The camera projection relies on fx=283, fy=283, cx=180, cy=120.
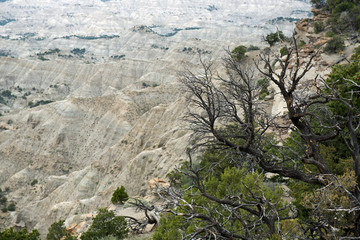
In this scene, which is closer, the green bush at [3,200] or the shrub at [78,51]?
the green bush at [3,200]

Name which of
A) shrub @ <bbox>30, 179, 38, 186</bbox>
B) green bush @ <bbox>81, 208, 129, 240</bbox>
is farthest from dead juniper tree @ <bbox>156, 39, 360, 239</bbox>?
shrub @ <bbox>30, 179, 38, 186</bbox>

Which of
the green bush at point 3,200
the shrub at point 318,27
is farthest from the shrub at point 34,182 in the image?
the shrub at point 318,27

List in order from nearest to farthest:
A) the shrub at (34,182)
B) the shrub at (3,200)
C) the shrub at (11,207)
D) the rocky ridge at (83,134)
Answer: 1. the rocky ridge at (83,134)
2. the shrub at (11,207)
3. the shrub at (3,200)
4. the shrub at (34,182)

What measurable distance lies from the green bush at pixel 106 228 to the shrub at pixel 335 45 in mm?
24443

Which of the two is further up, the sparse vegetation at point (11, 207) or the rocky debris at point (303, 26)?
the rocky debris at point (303, 26)

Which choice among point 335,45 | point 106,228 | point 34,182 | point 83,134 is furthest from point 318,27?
point 34,182

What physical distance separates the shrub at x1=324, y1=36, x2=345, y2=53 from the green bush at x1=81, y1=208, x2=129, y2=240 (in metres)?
24.4

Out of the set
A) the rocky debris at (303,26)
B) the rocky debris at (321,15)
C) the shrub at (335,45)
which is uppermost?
the rocky debris at (321,15)

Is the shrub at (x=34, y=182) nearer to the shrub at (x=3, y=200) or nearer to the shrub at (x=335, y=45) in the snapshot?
the shrub at (x=3, y=200)

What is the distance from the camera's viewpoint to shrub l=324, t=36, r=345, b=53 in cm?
2691

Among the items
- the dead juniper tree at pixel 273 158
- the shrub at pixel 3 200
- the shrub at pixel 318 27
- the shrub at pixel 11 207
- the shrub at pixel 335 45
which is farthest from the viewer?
the shrub at pixel 3 200

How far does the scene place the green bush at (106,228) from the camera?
1495cm

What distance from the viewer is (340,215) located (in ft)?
18.9

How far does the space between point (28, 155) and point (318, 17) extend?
204ft
